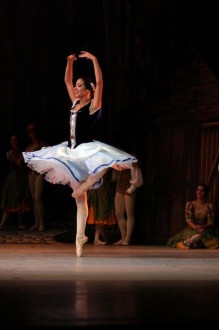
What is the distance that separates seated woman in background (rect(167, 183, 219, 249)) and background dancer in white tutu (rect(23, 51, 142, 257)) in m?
2.98

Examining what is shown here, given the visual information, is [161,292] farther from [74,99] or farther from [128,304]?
[74,99]

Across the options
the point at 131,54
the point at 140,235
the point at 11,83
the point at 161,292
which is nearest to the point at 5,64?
the point at 11,83

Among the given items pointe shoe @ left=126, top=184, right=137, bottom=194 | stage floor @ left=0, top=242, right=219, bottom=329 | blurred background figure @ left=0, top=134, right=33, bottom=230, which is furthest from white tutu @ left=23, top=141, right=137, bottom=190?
blurred background figure @ left=0, top=134, right=33, bottom=230

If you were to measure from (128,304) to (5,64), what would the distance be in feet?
41.4

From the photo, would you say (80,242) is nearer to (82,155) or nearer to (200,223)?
(82,155)

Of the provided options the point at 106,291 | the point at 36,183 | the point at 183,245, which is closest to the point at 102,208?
the point at 36,183

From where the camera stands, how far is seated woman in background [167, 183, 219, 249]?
489 inches

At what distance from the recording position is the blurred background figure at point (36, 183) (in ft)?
44.6

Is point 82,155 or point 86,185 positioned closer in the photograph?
point 86,185

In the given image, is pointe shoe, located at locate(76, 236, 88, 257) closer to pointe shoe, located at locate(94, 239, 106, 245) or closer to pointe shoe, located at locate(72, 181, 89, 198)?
pointe shoe, located at locate(72, 181, 89, 198)

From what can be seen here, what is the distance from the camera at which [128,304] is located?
5.44 m

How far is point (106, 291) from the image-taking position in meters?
6.12

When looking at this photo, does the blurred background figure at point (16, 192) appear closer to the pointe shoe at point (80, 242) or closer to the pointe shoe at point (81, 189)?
the pointe shoe at point (80, 242)

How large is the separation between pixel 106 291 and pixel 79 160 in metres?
3.47
